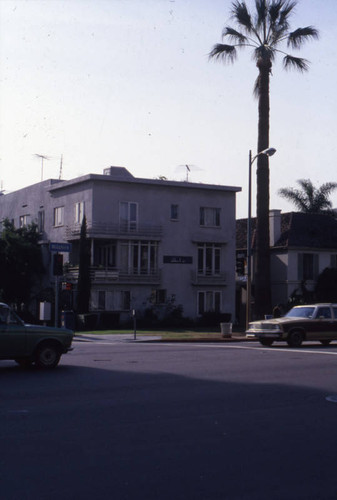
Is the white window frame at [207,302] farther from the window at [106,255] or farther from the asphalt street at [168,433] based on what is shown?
the asphalt street at [168,433]

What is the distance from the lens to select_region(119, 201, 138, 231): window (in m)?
46.6

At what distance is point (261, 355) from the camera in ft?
71.6

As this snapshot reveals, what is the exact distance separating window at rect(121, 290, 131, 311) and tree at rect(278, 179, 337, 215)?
22.3 m

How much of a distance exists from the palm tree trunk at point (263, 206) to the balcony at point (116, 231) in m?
11.4

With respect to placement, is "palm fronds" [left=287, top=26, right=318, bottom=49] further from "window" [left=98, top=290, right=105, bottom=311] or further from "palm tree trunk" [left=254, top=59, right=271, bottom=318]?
"window" [left=98, top=290, right=105, bottom=311]

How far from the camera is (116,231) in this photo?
1813 inches

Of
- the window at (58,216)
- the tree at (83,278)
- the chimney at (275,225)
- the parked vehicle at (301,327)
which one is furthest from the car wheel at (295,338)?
the window at (58,216)

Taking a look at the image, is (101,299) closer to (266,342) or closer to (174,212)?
(174,212)

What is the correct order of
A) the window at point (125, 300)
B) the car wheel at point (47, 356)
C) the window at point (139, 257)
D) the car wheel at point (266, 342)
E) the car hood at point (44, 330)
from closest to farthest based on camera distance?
the car hood at point (44, 330) → the car wheel at point (47, 356) → the car wheel at point (266, 342) → the window at point (125, 300) → the window at point (139, 257)

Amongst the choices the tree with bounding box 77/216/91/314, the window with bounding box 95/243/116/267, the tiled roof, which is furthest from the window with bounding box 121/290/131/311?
the tiled roof

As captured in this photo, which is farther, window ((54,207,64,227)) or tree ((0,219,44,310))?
window ((54,207,64,227))

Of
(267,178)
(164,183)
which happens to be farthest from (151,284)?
(267,178)

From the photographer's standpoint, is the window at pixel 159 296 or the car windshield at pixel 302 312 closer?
the car windshield at pixel 302 312

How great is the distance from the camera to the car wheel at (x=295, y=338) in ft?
85.7
